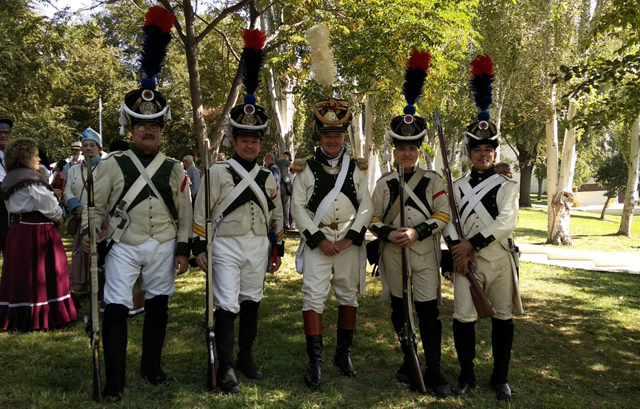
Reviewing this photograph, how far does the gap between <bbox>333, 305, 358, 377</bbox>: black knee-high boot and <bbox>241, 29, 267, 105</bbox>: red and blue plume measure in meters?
2.18

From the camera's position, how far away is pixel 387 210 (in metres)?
4.62

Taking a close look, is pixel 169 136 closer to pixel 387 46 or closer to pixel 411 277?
pixel 387 46

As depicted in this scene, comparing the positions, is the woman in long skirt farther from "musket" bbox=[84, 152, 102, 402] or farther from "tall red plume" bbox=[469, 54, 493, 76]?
"tall red plume" bbox=[469, 54, 493, 76]

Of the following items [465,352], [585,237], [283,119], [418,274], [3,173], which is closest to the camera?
[465,352]

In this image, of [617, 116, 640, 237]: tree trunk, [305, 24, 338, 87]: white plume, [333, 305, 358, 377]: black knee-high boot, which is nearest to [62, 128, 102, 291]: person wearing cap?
[305, 24, 338, 87]: white plume

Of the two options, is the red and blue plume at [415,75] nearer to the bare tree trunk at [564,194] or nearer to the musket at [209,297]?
the musket at [209,297]

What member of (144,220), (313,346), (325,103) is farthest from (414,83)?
(144,220)

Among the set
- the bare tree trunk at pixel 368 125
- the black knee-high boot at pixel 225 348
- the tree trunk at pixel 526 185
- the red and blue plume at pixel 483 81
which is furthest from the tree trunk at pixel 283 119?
the tree trunk at pixel 526 185

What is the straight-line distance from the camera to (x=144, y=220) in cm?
399

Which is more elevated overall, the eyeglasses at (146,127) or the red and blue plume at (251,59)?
the red and blue plume at (251,59)

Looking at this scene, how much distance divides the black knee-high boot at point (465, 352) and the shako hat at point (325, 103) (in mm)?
2121

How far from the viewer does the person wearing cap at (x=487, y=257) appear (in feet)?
13.8

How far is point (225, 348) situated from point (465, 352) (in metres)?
2.11

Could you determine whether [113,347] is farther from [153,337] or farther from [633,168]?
[633,168]
